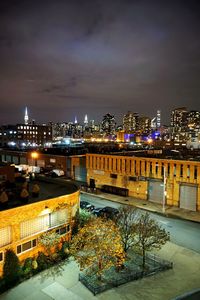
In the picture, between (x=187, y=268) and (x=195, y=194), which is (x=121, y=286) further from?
(x=195, y=194)

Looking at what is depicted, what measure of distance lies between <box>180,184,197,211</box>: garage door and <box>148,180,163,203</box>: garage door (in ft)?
10.8

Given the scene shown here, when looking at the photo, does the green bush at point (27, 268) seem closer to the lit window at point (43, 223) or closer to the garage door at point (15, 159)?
the lit window at point (43, 223)

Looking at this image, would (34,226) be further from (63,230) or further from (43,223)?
(63,230)

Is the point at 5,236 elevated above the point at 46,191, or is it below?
below

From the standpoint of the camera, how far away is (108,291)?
17.8 meters

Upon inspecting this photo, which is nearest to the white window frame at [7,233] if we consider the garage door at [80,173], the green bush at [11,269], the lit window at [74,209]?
the green bush at [11,269]

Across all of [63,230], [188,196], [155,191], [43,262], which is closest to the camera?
[43,262]

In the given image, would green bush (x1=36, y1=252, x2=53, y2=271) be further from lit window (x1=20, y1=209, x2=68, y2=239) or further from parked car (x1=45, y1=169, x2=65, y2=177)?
parked car (x1=45, y1=169, x2=65, y2=177)

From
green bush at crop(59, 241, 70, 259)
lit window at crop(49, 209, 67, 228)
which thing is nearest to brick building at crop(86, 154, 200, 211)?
lit window at crop(49, 209, 67, 228)

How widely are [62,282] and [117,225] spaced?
6.22 meters

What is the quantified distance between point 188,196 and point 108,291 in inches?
854

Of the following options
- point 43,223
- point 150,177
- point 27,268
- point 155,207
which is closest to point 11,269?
point 27,268

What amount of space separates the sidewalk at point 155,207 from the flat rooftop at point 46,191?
1278 centimetres

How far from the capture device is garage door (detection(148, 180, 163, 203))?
3856cm
